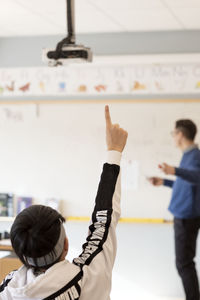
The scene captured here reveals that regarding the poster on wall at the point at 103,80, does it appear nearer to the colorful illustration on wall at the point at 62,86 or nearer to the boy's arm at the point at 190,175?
the colorful illustration on wall at the point at 62,86

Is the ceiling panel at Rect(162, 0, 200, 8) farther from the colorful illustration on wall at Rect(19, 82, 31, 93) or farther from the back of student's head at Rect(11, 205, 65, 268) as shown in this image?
the back of student's head at Rect(11, 205, 65, 268)

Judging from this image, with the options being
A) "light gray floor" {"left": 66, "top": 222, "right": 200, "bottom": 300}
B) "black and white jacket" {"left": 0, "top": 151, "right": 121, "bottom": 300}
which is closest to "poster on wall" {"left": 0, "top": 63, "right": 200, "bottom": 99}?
"light gray floor" {"left": 66, "top": 222, "right": 200, "bottom": 300}

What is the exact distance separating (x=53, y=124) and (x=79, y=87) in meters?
0.46

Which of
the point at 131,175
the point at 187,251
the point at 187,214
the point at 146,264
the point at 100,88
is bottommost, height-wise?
the point at 146,264

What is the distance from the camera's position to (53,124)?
5.57m

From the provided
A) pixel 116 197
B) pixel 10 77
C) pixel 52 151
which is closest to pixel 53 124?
pixel 52 151

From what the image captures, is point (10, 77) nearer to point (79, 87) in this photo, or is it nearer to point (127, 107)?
point (79, 87)

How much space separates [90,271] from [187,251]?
3187 millimetres

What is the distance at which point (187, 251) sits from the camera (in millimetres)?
4598

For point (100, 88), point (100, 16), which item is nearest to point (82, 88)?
point (100, 88)

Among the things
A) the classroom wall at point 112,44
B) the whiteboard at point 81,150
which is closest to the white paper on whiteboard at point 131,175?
the whiteboard at point 81,150

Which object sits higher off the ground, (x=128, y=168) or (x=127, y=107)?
(x=127, y=107)

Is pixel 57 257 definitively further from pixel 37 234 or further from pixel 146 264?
pixel 146 264

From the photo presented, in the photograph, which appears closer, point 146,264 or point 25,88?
point 146,264
